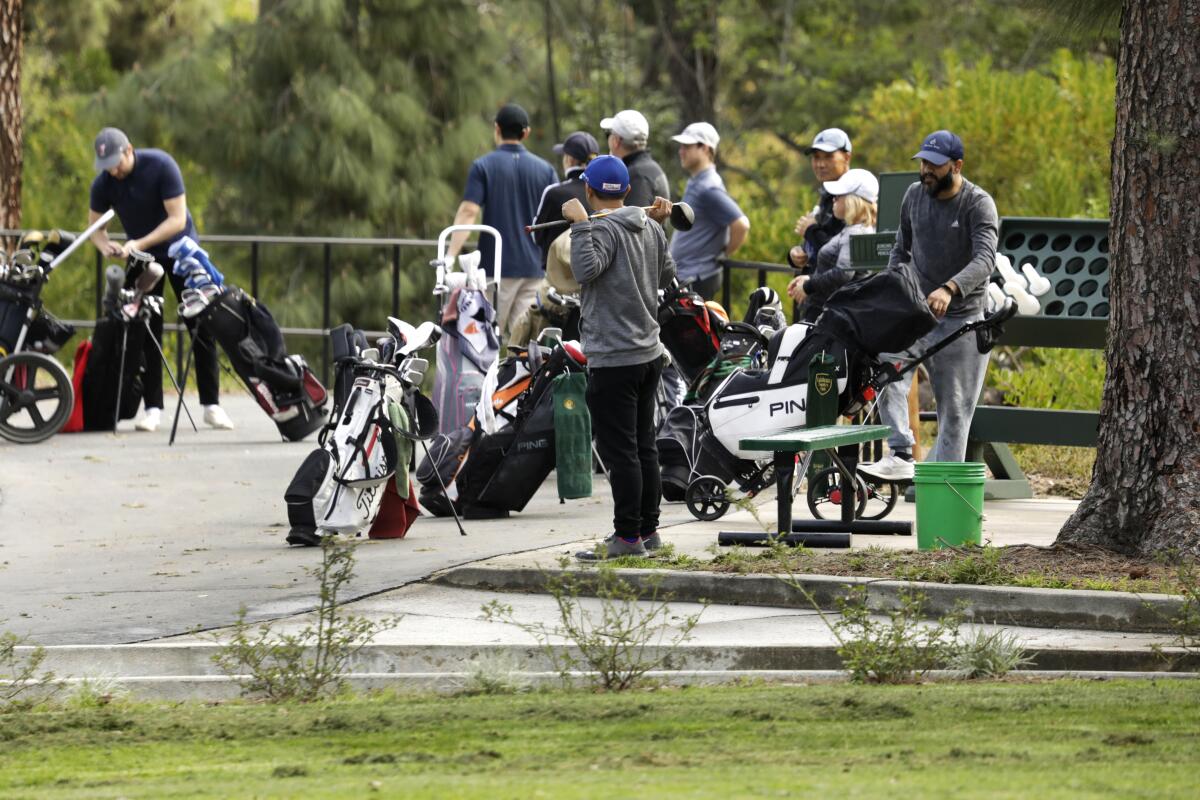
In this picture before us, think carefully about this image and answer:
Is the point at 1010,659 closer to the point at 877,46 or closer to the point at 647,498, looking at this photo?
the point at 647,498

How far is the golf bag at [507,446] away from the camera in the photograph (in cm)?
1009

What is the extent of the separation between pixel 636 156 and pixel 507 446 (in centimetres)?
244

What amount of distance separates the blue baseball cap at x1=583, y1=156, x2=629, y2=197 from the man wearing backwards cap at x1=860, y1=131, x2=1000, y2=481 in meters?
1.70

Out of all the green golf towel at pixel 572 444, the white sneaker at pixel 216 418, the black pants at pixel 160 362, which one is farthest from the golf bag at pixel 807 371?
the white sneaker at pixel 216 418

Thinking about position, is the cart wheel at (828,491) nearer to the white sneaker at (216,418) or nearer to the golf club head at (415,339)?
the golf club head at (415,339)

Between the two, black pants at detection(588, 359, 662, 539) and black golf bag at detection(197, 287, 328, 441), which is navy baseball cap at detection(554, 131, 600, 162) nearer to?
black golf bag at detection(197, 287, 328, 441)

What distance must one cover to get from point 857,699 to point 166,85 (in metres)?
22.2

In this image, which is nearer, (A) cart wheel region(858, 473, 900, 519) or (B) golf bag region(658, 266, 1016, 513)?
(B) golf bag region(658, 266, 1016, 513)

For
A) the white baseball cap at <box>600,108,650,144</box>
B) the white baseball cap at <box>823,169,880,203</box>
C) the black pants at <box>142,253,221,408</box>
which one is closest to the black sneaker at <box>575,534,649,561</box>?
the white baseball cap at <box>823,169,880,203</box>

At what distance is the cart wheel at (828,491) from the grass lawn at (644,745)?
3500 millimetres

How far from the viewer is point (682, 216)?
9.58 metres

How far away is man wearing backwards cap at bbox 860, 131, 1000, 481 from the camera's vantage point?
9.74m

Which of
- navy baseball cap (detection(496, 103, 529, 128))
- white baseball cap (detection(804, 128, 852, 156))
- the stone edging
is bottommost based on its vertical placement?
the stone edging

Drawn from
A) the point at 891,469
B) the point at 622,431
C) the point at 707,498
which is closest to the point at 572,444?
the point at 707,498
